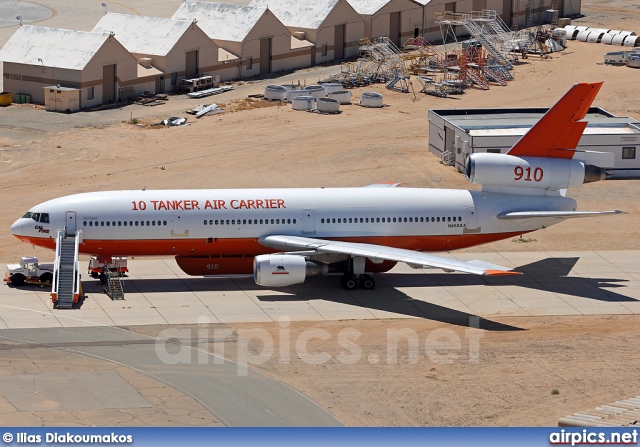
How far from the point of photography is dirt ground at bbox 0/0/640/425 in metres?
46.5

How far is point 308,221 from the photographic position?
61.2 metres

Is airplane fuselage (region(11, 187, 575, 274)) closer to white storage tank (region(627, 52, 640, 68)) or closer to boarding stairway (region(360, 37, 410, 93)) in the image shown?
boarding stairway (region(360, 37, 410, 93))

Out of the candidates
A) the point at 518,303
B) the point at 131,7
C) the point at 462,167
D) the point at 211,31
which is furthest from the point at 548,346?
the point at 131,7

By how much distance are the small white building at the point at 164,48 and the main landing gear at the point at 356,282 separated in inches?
1974

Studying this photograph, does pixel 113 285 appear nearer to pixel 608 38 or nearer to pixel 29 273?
pixel 29 273

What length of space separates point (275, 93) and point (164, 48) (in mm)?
10985

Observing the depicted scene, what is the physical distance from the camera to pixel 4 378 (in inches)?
1850

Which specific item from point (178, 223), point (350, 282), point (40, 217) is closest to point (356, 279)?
point (350, 282)

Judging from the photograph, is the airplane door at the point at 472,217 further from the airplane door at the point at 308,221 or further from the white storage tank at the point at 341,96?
the white storage tank at the point at 341,96

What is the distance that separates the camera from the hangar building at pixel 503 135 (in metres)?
81.9

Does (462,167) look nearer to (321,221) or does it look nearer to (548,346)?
(321,221)

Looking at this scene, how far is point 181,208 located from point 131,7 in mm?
88842

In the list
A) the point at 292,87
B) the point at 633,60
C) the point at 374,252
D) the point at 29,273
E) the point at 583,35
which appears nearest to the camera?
the point at 374,252

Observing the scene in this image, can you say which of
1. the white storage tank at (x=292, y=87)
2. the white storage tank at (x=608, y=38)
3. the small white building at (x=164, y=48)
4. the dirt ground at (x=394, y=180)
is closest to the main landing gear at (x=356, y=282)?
the dirt ground at (x=394, y=180)
